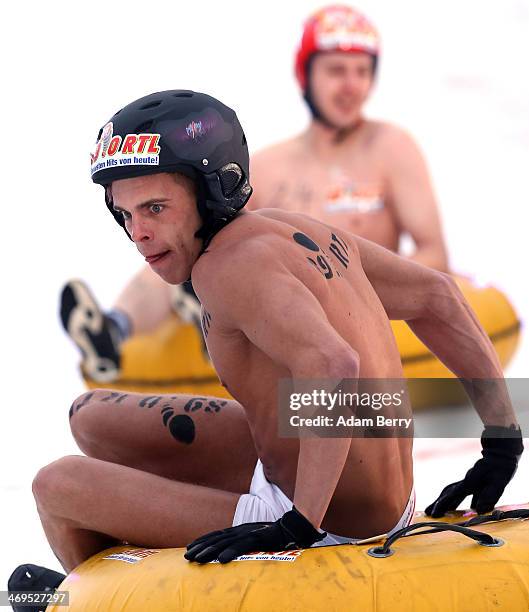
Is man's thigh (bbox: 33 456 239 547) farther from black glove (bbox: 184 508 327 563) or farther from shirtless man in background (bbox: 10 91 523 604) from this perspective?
black glove (bbox: 184 508 327 563)

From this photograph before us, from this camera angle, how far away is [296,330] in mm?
2137

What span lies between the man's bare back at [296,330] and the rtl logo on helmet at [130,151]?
203mm

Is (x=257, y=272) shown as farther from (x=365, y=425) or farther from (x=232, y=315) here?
(x=365, y=425)

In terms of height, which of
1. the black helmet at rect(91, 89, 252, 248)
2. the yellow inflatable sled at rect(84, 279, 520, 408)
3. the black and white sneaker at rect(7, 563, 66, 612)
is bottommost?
the yellow inflatable sled at rect(84, 279, 520, 408)

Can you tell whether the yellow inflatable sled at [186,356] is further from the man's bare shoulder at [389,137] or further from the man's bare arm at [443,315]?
the man's bare arm at [443,315]

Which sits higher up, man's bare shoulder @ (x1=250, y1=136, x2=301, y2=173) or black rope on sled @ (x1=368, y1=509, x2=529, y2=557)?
man's bare shoulder @ (x1=250, y1=136, x2=301, y2=173)

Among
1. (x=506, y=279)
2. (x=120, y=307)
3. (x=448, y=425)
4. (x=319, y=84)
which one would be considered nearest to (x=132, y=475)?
(x=448, y=425)

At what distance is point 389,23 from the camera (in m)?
13.0

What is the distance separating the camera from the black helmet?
2.34 metres

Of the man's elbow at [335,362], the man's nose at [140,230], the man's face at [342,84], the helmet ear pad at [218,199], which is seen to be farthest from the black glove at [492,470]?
the man's face at [342,84]

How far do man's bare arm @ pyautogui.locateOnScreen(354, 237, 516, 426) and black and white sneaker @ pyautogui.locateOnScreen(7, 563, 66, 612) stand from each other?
0.92 m

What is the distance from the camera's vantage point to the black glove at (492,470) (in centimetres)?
257

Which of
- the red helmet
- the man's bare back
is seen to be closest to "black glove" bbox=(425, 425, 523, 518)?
the man's bare back

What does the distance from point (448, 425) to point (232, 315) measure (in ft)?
9.19
